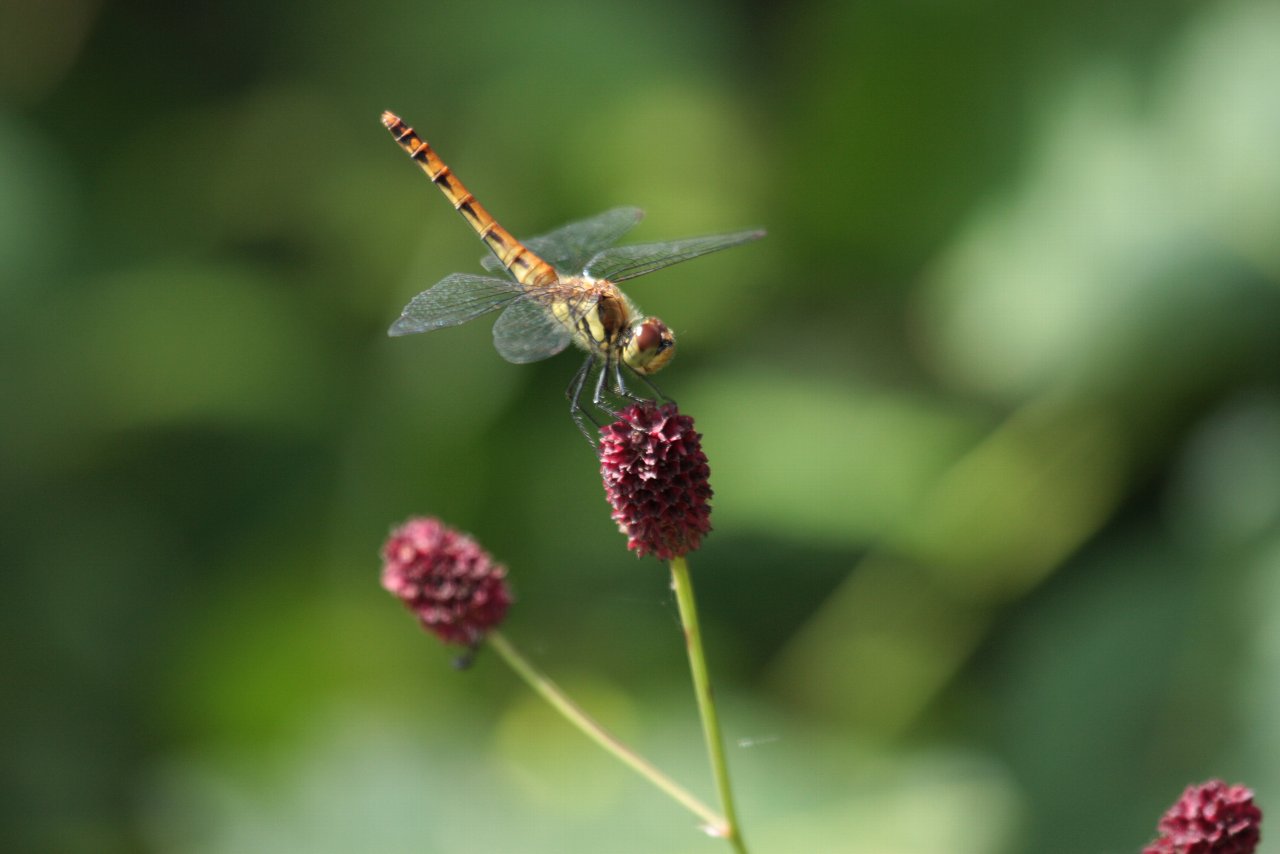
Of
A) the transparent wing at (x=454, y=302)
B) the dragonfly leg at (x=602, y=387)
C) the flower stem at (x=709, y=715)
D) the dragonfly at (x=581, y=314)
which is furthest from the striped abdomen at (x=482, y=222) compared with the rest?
the flower stem at (x=709, y=715)

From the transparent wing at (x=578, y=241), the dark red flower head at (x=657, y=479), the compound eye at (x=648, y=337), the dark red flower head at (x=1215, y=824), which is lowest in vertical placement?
the dark red flower head at (x=1215, y=824)

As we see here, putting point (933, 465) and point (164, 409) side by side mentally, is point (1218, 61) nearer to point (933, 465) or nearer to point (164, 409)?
point (933, 465)

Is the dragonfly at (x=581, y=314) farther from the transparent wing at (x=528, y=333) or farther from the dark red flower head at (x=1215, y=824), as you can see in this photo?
the dark red flower head at (x=1215, y=824)

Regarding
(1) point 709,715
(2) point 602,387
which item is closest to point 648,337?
(2) point 602,387

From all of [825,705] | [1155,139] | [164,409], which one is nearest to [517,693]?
[825,705]

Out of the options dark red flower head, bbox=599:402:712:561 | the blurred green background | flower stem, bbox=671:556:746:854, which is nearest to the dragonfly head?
dark red flower head, bbox=599:402:712:561
